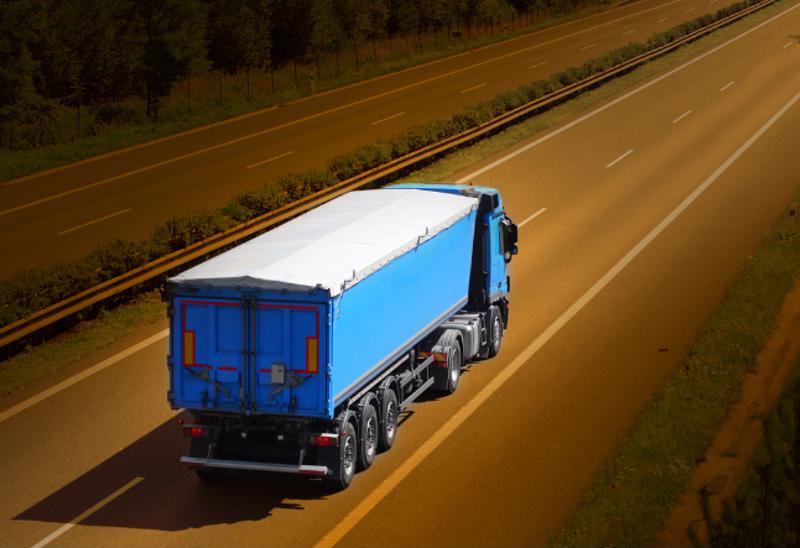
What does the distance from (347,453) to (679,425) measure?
17.4ft

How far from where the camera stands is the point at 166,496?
655 inches

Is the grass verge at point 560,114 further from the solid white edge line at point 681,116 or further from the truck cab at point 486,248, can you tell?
the truck cab at point 486,248

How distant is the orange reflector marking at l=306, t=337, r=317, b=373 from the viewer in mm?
15656

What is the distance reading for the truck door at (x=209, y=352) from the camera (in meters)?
15.9

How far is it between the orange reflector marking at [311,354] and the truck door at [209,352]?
2.87 feet

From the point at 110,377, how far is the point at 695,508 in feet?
34.8

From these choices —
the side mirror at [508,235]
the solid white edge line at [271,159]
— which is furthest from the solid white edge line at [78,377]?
the solid white edge line at [271,159]

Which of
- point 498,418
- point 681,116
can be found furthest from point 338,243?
point 681,116

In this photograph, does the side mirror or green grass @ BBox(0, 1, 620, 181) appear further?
green grass @ BBox(0, 1, 620, 181)

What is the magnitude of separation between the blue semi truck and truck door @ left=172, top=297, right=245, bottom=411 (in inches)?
0.5

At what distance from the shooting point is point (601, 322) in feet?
81.1

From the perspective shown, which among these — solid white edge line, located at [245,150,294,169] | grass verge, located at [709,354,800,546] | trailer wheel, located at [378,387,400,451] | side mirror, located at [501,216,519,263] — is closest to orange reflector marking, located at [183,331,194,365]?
trailer wheel, located at [378,387,400,451]

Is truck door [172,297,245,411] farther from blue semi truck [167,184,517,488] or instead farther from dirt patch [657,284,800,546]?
dirt patch [657,284,800,546]

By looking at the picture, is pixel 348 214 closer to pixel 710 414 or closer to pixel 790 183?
pixel 710 414
